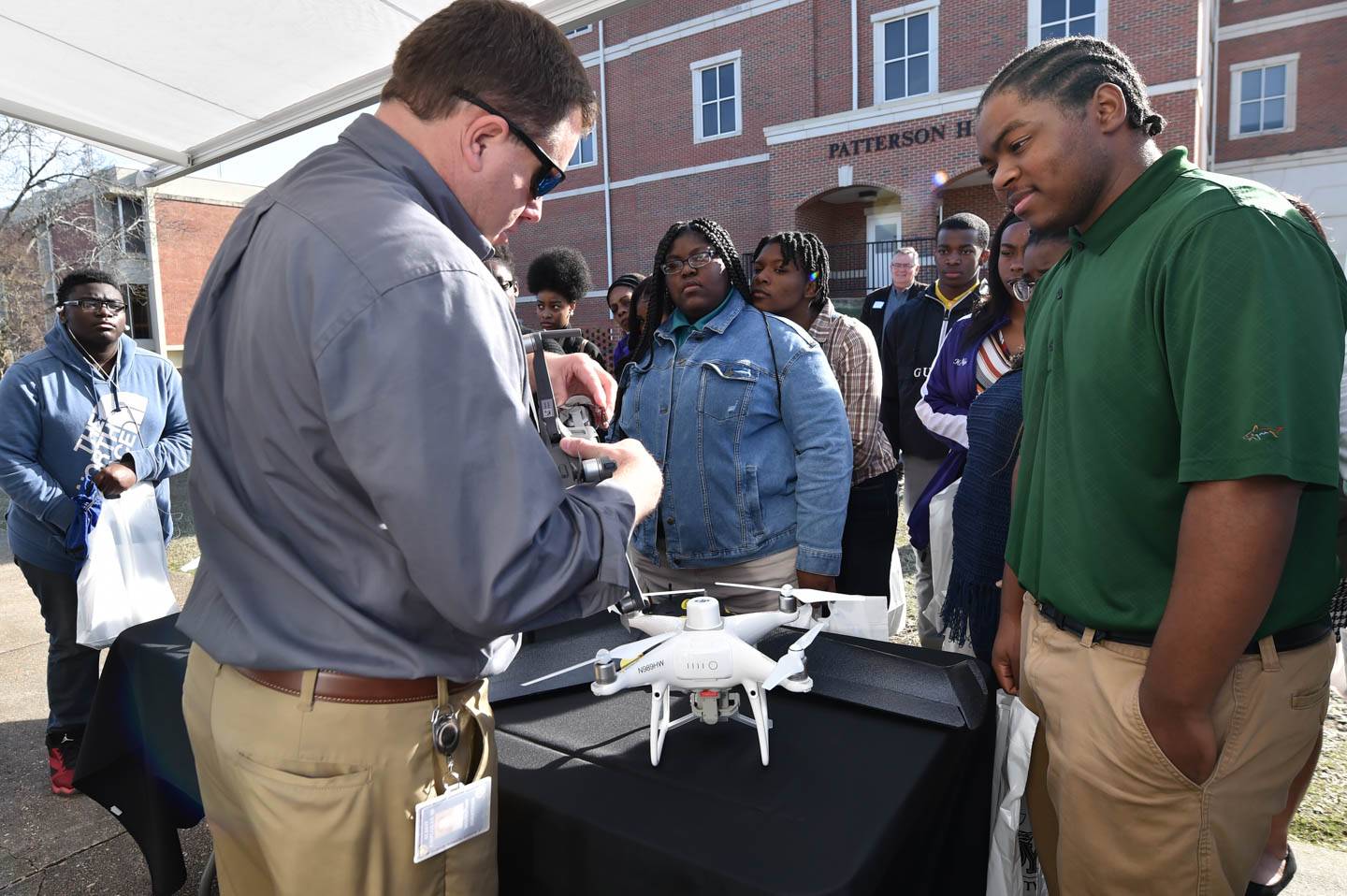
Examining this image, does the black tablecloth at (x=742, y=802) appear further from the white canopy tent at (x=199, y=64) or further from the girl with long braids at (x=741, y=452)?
the white canopy tent at (x=199, y=64)

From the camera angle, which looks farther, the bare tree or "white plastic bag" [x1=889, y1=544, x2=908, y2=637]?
the bare tree

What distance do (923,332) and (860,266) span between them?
55.6ft

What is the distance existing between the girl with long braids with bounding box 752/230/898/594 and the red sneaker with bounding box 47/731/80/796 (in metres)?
3.03

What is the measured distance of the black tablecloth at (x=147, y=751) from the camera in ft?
6.60

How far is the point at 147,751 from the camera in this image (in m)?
2.07

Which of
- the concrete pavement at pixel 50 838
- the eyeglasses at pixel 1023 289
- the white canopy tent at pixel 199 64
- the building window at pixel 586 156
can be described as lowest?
the concrete pavement at pixel 50 838

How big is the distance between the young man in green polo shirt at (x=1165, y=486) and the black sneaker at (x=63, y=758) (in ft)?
11.1

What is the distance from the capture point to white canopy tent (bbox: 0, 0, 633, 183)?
10.4 ft

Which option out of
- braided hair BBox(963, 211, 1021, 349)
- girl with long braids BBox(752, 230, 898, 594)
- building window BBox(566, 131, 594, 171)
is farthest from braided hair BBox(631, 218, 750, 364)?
building window BBox(566, 131, 594, 171)

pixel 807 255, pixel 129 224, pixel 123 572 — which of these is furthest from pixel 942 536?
pixel 129 224

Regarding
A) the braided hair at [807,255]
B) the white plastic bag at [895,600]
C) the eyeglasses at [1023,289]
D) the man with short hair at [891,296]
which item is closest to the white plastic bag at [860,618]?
the white plastic bag at [895,600]

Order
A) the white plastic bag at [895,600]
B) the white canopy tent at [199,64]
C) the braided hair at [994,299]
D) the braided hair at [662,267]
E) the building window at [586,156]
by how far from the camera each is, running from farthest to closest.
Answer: the building window at [586,156]
the white canopy tent at [199,64]
the braided hair at [994,299]
the white plastic bag at [895,600]
the braided hair at [662,267]

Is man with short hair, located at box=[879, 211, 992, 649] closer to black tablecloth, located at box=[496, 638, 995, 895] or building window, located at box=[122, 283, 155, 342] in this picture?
black tablecloth, located at box=[496, 638, 995, 895]

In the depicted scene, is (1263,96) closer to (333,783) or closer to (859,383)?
(859,383)
